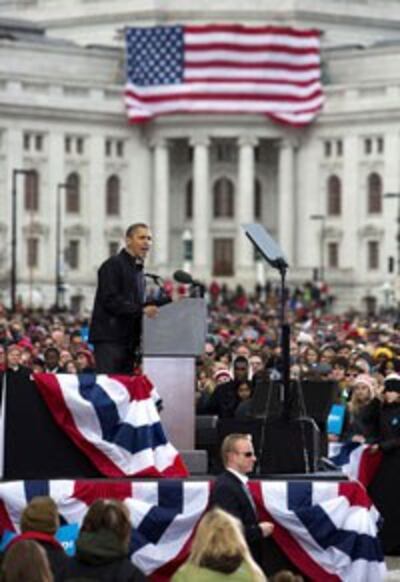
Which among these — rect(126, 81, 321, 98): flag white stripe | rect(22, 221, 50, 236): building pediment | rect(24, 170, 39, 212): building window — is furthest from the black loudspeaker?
rect(126, 81, 321, 98): flag white stripe

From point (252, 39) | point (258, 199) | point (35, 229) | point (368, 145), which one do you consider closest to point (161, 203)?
point (258, 199)

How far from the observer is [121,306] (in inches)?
876

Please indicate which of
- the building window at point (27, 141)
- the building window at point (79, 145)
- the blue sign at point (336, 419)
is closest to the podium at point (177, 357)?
the blue sign at point (336, 419)

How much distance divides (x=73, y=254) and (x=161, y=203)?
4.84 meters

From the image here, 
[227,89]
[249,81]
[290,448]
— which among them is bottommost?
[290,448]

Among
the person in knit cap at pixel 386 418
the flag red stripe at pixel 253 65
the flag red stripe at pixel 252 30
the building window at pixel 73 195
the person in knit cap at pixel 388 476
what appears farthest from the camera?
the building window at pixel 73 195

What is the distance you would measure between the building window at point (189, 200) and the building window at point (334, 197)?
22.1 feet

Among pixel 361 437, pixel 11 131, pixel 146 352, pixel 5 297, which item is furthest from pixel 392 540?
pixel 11 131

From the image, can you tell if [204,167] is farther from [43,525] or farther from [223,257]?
[43,525]

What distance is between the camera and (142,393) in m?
21.3

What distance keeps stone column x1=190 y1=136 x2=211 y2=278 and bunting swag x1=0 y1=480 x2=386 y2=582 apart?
343ft

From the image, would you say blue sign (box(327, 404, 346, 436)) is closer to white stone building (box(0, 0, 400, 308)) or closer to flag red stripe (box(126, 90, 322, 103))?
white stone building (box(0, 0, 400, 308))

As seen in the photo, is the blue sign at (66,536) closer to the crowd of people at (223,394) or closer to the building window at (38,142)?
the crowd of people at (223,394)

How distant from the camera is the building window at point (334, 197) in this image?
421ft
